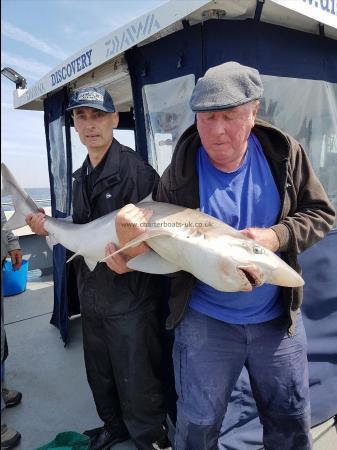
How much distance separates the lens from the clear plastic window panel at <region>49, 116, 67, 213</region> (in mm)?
4465

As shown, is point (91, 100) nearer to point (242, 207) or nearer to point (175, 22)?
point (175, 22)

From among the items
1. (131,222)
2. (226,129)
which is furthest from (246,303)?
(226,129)

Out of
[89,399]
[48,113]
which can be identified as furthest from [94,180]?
[48,113]

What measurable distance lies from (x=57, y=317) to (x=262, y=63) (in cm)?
417

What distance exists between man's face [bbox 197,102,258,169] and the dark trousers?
126 centimetres

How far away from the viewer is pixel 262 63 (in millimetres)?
2572

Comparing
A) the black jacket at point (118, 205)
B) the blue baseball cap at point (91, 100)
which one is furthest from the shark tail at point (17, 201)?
the blue baseball cap at point (91, 100)

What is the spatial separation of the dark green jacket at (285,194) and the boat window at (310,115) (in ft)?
2.56

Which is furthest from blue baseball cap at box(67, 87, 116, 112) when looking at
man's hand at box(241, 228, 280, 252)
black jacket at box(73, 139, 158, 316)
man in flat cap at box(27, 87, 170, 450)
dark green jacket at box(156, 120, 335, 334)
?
man's hand at box(241, 228, 280, 252)

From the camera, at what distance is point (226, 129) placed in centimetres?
178

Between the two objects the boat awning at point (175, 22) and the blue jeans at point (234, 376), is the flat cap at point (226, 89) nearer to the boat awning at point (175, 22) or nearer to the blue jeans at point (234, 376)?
the boat awning at point (175, 22)

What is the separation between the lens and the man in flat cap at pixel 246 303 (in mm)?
1904

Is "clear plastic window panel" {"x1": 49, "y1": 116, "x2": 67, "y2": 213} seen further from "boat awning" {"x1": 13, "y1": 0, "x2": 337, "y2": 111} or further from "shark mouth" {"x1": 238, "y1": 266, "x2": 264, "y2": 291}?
"shark mouth" {"x1": 238, "y1": 266, "x2": 264, "y2": 291}

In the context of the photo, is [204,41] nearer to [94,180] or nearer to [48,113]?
[94,180]
